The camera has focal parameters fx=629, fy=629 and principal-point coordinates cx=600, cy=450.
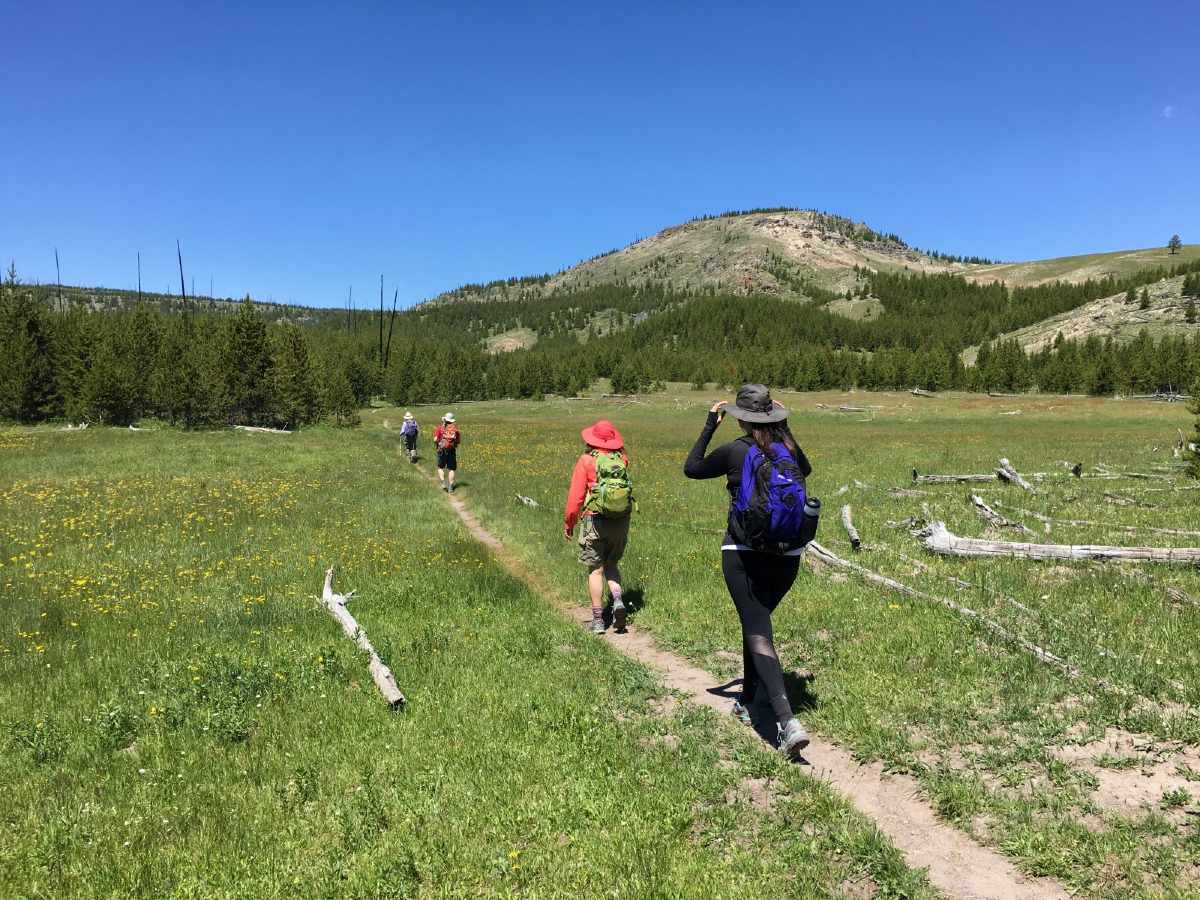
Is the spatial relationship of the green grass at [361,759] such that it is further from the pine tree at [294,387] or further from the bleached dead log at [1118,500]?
the pine tree at [294,387]

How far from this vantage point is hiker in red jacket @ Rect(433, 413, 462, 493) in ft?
77.0

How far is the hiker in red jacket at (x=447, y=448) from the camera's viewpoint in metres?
23.5

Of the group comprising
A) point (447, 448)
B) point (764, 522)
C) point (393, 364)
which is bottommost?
point (447, 448)

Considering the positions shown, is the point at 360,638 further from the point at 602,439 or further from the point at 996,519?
the point at 996,519

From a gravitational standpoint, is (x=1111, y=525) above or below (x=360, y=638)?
above

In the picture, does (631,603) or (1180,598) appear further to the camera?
(631,603)

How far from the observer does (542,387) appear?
140750mm

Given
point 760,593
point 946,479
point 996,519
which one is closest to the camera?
point 760,593

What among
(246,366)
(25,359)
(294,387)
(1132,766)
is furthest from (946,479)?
(25,359)

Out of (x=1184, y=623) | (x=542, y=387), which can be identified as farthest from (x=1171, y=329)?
(x=1184, y=623)

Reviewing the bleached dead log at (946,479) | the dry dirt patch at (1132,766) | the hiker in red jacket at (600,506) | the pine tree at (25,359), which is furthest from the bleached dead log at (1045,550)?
the pine tree at (25,359)

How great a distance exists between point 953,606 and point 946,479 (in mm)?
17051

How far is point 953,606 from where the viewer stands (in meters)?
8.91

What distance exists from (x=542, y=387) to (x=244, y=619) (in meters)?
132
